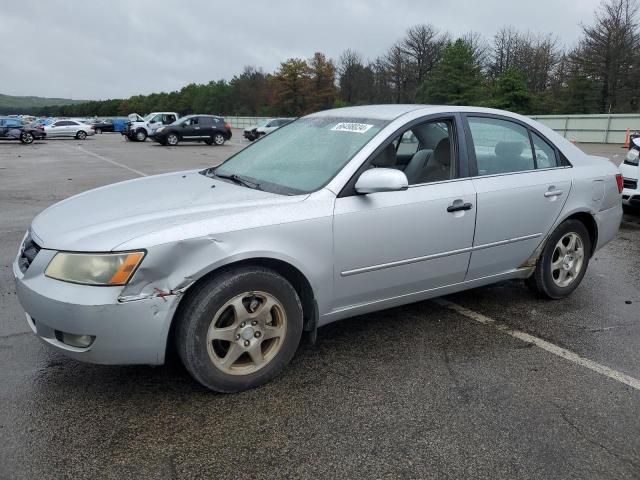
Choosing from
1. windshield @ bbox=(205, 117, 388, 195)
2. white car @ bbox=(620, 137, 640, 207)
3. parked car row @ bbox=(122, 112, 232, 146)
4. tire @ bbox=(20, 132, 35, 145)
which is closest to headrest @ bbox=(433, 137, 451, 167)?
windshield @ bbox=(205, 117, 388, 195)

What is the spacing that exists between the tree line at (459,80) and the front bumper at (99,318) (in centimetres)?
4454

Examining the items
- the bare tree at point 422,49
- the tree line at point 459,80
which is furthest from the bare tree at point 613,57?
the bare tree at point 422,49

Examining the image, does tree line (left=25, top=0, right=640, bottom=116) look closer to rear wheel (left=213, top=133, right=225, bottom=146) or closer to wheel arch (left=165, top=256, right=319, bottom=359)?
rear wheel (left=213, top=133, right=225, bottom=146)

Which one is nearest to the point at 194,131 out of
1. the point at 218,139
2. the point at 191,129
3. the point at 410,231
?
the point at 191,129

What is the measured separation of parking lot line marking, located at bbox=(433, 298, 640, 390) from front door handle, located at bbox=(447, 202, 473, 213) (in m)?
0.97

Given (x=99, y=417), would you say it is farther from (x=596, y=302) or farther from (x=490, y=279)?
(x=596, y=302)

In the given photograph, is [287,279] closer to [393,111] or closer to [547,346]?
[393,111]

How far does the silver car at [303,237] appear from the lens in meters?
2.62

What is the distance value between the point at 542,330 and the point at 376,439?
1.94 meters

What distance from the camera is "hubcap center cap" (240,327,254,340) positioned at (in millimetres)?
2893

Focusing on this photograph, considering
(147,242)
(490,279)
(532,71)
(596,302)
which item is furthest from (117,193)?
(532,71)

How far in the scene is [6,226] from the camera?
733 centimetres

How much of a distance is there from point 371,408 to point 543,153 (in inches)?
103

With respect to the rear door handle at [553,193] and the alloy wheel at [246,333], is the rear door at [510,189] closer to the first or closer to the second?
the rear door handle at [553,193]
